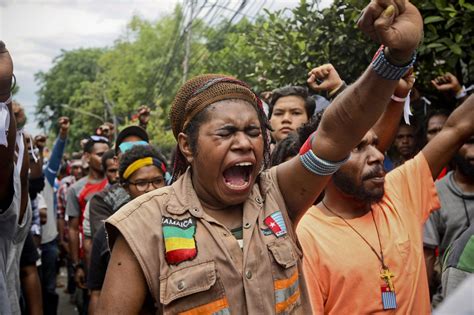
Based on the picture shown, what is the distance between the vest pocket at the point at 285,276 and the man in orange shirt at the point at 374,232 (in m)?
0.65

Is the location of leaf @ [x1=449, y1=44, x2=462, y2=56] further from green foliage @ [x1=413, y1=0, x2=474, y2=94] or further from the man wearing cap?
the man wearing cap

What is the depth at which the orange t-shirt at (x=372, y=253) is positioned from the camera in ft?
9.53

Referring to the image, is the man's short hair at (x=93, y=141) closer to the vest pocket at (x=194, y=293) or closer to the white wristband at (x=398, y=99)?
the white wristband at (x=398, y=99)

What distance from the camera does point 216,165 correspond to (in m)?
2.33

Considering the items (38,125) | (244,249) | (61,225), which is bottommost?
(38,125)

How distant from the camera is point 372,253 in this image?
299cm

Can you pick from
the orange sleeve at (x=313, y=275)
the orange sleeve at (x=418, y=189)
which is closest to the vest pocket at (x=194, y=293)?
the orange sleeve at (x=313, y=275)

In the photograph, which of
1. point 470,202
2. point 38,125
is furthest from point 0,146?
point 38,125

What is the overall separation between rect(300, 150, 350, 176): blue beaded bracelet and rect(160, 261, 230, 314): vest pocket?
1.60ft

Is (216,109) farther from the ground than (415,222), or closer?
farther from the ground

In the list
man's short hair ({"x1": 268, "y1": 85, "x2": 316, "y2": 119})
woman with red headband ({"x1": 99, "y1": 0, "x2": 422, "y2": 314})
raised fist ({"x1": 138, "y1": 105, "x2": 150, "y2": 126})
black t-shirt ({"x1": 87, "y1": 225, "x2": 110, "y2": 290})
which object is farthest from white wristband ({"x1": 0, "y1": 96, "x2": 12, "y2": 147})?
raised fist ({"x1": 138, "y1": 105, "x2": 150, "y2": 126})

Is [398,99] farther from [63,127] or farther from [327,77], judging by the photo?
[63,127]

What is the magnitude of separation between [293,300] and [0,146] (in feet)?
5.28

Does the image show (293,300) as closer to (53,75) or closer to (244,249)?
(244,249)
